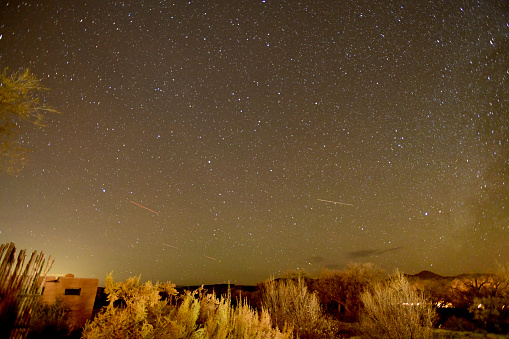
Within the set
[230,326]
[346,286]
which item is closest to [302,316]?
[230,326]

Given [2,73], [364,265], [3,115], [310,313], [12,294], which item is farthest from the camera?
[364,265]

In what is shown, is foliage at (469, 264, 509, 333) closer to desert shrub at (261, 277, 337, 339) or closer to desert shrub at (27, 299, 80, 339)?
desert shrub at (261, 277, 337, 339)

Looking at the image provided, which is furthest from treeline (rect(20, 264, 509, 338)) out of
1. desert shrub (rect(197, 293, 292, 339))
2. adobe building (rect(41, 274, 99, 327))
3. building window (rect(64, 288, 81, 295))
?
building window (rect(64, 288, 81, 295))

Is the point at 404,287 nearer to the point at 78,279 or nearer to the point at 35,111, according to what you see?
the point at 78,279

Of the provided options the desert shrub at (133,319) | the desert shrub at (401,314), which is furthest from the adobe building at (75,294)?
the desert shrub at (401,314)

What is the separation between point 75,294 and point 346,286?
82.5ft

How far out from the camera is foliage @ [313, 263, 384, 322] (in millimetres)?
27734

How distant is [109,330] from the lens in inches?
226

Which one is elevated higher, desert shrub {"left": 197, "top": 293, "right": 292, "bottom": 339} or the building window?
the building window

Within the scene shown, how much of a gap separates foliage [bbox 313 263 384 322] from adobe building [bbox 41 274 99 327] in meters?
22.1

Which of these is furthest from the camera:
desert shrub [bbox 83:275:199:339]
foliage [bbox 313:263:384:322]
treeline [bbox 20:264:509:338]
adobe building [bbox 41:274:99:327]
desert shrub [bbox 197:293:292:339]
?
foliage [bbox 313:263:384:322]

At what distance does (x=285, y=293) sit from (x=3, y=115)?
1424cm

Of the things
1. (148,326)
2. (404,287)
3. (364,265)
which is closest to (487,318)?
(364,265)

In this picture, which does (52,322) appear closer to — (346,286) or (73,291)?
(73,291)
